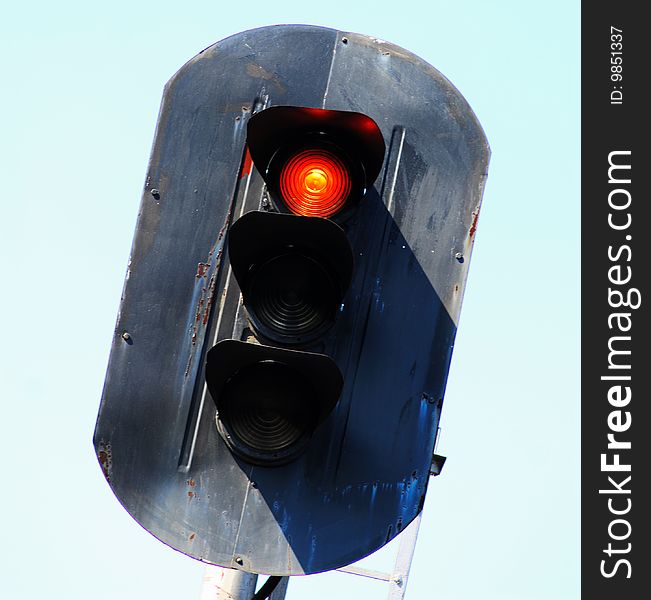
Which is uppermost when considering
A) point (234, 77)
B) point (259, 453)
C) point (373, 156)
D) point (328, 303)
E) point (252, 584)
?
point (234, 77)

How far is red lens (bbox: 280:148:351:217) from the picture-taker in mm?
2977

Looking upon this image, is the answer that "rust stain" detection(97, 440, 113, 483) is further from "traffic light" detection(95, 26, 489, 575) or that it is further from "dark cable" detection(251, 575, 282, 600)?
"dark cable" detection(251, 575, 282, 600)

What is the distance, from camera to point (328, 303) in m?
2.93

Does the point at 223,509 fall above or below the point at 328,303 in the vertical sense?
below

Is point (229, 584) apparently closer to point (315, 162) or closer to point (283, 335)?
point (283, 335)

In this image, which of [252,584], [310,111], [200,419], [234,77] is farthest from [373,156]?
[252,584]

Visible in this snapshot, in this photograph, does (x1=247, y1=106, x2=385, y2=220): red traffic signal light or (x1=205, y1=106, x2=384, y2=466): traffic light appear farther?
(x1=247, y1=106, x2=385, y2=220): red traffic signal light

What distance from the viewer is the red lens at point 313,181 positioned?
298 centimetres

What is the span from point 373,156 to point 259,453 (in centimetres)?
72

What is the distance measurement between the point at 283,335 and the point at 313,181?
36cm

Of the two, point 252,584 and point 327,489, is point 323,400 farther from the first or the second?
point 252,584

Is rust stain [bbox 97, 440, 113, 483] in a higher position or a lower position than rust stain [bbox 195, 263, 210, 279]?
lower

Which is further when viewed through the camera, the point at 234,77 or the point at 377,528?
the point at 234,77

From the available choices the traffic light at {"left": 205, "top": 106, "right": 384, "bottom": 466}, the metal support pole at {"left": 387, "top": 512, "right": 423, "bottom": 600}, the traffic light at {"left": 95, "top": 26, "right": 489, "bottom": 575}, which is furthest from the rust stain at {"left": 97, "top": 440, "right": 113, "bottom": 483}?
the metal support pole at {"left": 387, "top": 512, "right": 423, "bottom": 600}
